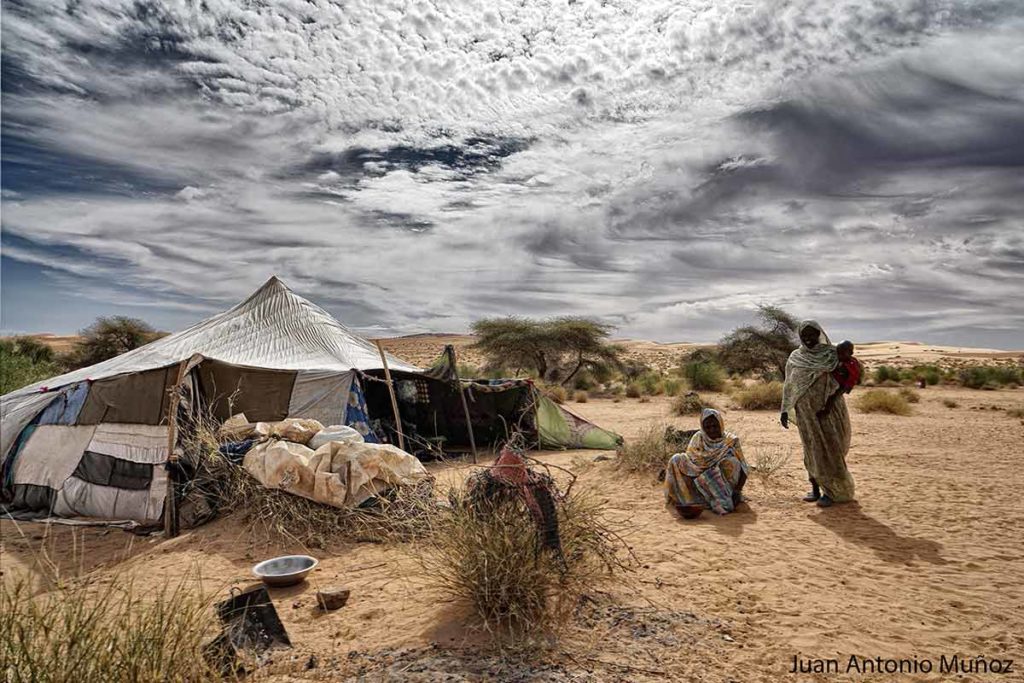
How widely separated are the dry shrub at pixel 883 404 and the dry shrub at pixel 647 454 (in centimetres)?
928

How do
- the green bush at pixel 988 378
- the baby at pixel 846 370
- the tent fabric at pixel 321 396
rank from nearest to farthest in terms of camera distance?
the baby at pixel 846 370, the tent fabric at pixel 321 396, the green bush at pixel 988 378

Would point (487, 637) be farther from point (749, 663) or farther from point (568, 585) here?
point (749, 663)

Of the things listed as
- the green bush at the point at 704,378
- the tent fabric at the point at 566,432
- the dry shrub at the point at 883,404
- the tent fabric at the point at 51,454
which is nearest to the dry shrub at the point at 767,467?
the tent fabric at the point at 566,432

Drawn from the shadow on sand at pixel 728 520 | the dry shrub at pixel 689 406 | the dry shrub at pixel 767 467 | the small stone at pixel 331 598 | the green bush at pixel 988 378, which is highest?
the green bush at pixel 988 378

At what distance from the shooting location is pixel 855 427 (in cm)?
1279

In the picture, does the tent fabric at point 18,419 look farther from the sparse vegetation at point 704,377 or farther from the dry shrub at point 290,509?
the sparse vegetation at point 704,377

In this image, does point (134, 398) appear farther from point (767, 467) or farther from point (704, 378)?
point (704, 378)

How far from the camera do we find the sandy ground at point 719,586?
11.7 feet

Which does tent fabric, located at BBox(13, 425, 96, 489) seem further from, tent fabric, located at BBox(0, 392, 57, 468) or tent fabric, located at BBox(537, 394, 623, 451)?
tent fabric, located at BBox(537, 394, 623, 451)

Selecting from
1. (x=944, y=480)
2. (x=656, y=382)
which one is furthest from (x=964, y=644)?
(x=656, y=382)

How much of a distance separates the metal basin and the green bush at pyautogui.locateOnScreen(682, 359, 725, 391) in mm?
18994

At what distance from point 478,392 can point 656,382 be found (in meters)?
14.1

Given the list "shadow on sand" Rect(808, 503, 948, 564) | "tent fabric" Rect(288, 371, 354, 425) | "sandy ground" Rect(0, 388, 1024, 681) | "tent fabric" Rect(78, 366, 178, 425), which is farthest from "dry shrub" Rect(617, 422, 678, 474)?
"tent fabric" Rect(78, 366, 178, 425)

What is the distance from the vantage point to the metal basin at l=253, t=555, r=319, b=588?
4953 mm
